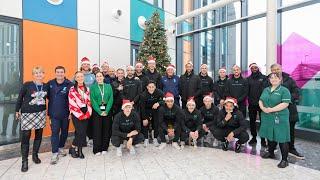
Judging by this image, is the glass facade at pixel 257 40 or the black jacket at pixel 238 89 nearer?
the black jacket at pixel 238 89

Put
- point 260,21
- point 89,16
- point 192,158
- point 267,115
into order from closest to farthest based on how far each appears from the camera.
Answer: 1. point 267,115
2. point 192,158
3. point 89,16
4. point 260,21

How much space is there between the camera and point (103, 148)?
19.0 ft

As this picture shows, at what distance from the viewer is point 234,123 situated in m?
5.93

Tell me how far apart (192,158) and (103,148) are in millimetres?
1681

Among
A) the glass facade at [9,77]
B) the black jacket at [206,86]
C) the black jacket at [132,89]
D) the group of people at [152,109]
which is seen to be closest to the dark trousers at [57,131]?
the group of people at [152,109]

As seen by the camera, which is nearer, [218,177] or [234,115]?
[218,177]

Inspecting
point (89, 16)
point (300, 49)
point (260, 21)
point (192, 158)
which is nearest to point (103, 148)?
point (192, 158)

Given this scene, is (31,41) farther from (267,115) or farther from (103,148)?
(267,115)

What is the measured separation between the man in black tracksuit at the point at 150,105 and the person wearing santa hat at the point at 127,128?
1.90ft

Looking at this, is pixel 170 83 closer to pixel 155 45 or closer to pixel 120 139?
pixel 120 139

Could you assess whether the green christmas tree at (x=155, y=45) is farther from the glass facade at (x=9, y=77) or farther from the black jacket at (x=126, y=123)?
the glass facade at (x=9, y=77)

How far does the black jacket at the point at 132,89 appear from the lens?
6.27m

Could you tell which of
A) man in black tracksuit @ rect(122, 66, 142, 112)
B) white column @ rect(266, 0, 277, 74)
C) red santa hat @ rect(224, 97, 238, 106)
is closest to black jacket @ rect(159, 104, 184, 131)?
man in black tracksuit @ rect(122, 66, 142, 112)

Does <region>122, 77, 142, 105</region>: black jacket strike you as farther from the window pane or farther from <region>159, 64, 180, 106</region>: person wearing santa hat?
the window pane
